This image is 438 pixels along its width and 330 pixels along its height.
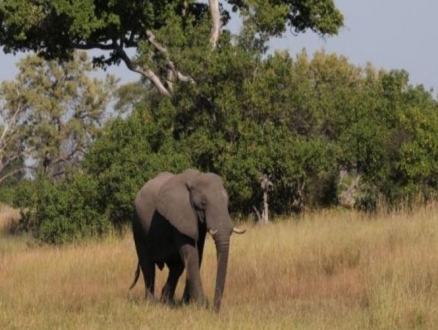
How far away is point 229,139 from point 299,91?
1955mm

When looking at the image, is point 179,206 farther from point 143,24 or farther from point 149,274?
point 143,24

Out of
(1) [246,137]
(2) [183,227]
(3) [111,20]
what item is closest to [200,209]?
(2) [183,227]

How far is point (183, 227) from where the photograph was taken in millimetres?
10109

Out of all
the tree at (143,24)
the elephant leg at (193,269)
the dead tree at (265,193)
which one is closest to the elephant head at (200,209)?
the elephant leg at (193,269)

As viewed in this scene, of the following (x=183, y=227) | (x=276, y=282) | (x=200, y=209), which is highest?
(x=200, y=209)

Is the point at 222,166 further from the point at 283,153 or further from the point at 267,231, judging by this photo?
the point at 267,231

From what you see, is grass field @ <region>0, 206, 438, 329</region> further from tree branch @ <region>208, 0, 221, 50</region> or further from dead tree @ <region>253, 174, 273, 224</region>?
tree branch @ <region>208, 0, 221, 50</region>

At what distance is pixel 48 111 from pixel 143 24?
24.7 metres

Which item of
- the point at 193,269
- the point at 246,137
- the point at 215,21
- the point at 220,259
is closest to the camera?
the point at 220,259

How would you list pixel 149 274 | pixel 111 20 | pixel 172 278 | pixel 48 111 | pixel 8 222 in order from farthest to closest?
pixel 48 111 < pixel 8 222 < pixel 111 20 < pixel 149 274 < pixel 172 278

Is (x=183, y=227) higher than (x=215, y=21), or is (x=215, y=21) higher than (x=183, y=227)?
(x=215, y=21)

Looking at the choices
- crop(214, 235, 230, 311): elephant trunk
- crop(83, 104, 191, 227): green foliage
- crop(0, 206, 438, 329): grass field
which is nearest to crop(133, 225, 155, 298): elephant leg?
crop(0, 206, 438, 329): grass field

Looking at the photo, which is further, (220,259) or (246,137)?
(246,137)

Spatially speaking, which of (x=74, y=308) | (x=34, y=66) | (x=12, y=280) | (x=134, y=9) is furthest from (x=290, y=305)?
(x=34, y=66)
